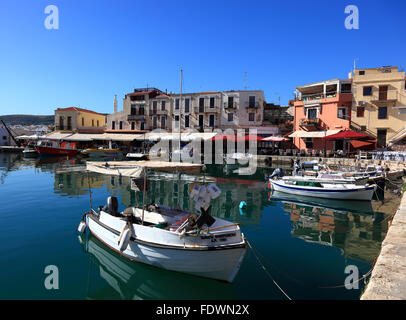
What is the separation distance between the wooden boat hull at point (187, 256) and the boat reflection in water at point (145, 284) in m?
0.22

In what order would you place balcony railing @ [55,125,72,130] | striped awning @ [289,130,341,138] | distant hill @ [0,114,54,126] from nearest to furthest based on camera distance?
1. striped awning @ [289,130,341,138]
2. balcony railing @ [55,125,72,130]
3. distant hill @ [0,114,54,126]

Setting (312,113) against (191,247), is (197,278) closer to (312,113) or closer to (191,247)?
(191,247)

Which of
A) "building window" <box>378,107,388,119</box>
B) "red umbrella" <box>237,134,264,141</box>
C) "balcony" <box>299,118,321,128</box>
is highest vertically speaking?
"building window" <box>378,107,388,119</box>

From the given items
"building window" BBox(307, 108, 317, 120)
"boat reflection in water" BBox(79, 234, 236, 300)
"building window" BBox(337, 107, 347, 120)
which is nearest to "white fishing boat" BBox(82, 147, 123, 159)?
"building window" BBox(307, 108, 317, 120)

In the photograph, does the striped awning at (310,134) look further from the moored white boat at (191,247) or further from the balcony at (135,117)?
the moored white boat at (191,247)

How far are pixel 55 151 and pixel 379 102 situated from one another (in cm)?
4909

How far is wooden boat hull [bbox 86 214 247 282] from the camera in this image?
6.51 metres

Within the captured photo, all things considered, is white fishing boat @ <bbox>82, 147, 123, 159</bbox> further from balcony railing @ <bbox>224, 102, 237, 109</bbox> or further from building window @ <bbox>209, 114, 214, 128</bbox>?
balcony railing @ <bbox>224, 102, 237, 109</bbox>

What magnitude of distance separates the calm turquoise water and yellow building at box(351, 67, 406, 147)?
20.7m

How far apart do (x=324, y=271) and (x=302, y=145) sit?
3145 cm

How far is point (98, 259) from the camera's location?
8.51 meters

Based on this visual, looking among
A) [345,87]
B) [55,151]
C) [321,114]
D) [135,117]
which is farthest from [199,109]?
[55,151]

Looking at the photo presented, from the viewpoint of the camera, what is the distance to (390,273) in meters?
4.70
